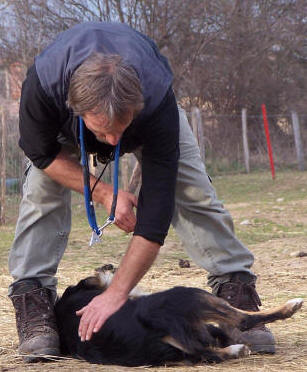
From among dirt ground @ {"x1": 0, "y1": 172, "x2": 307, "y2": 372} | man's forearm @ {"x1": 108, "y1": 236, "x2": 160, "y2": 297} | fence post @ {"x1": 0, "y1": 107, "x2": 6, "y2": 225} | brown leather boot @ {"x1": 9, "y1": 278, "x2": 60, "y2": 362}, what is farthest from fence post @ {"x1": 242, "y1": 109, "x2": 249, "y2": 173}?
man's forearm @ {"x1": 108, "y1": 236, "x2": 160, "y2": 297}

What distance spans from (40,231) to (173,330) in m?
1.03

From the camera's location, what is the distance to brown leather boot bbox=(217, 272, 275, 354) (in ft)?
12.2

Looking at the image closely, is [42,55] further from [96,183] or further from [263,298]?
[263,298]

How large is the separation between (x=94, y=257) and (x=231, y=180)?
A: 10.4m

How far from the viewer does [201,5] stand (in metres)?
17.5

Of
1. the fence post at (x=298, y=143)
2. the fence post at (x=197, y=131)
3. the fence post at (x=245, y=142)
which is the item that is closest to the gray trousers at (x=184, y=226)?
the fence post at (x=197, y=131)

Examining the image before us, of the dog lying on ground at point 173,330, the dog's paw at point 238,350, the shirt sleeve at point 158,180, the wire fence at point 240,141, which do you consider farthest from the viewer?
the wire fence at point 240,141

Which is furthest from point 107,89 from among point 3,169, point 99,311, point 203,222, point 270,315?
point 3,169

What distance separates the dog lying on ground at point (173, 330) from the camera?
3486 millimetres

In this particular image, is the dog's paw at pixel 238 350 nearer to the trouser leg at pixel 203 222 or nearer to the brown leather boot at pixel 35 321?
the trouser leg at pixel 203 222

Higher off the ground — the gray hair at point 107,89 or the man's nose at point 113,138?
the gray hair at point 107,89

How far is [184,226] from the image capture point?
4008 mm

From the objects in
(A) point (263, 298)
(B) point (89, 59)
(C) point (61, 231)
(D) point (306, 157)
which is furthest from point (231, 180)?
(B) point (89, 59)

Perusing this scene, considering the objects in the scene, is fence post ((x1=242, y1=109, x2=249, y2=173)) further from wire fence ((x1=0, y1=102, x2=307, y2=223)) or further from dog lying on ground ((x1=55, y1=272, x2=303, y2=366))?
dog lying on ground ((x1=55, y1=272, x2=303, y2=366))
